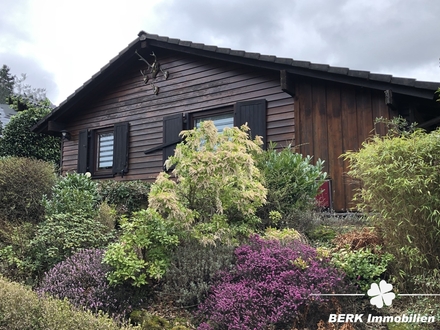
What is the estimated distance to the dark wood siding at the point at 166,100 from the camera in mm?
7809

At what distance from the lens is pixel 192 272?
350 centimetres

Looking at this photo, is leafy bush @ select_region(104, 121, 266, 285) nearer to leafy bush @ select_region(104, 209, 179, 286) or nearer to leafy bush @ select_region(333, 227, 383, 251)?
leafy bush @ select_region(104, 209, 179, 286)

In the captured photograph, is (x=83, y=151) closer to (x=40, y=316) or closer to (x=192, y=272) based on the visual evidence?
(x=192, y=272)

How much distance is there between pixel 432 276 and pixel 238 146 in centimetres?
215

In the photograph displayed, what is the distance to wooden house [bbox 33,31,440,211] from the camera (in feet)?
21.9

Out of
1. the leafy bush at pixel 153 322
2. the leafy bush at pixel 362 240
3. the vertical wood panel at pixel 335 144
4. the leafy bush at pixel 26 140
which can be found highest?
the leafy bush at pixel 26 140

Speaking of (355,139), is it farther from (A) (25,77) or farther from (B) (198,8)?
(A) (25,77)

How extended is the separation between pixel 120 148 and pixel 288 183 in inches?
233

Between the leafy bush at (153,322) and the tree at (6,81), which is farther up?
the tree at (6,81)

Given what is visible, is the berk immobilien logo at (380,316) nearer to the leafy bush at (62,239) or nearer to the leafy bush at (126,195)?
the leafy bush at (62,239)

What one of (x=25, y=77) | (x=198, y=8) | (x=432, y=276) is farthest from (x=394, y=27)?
(x=25, y=77)

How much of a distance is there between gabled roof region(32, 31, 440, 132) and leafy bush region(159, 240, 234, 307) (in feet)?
12.8

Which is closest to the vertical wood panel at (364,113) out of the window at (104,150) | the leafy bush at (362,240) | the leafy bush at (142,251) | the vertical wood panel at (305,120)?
the vertical wood panel at (305,120)

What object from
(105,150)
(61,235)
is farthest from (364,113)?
(105,150)
